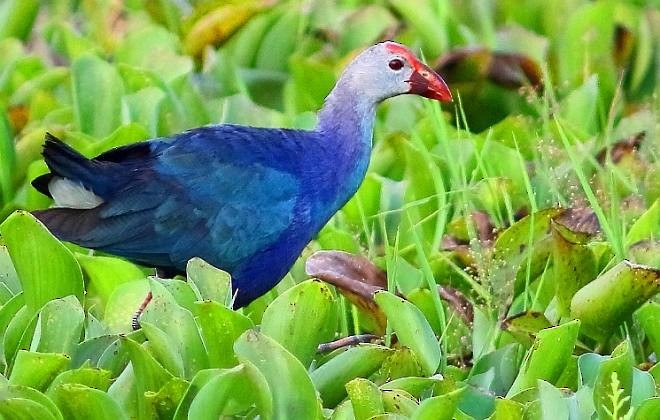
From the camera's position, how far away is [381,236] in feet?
11.3

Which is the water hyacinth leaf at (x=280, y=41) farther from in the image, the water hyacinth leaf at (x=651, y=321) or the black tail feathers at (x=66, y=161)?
the water hyacinth leaf at (x=651, y=321)

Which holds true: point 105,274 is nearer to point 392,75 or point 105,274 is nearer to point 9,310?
point 9,310

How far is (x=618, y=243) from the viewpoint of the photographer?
291 cm

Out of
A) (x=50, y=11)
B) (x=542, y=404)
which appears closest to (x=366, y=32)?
(x=50, y=11)

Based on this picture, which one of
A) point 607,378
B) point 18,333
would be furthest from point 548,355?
point 18,333

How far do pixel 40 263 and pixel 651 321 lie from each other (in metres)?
1.11

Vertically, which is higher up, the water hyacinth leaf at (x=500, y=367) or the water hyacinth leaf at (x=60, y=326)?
the water hyacinth leaf at (x=60, y=326)

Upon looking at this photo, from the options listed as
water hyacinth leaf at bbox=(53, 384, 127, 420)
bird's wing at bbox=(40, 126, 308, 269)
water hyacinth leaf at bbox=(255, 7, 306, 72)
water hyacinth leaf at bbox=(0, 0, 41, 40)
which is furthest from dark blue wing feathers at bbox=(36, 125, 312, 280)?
water hyacinth leaf at bbox=(0, 0, 41, 40)

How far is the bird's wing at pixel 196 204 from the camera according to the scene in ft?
9.68

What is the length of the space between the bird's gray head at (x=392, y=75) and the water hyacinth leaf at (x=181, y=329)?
2.99 ft

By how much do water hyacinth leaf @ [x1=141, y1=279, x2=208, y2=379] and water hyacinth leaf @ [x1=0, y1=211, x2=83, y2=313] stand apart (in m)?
0.24

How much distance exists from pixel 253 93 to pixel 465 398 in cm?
212

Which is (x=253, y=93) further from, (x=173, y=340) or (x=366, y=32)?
(x=173, y=340)

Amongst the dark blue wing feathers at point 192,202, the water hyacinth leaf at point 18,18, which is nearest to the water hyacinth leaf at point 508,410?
the dark blue wing feathers at point 192,202
